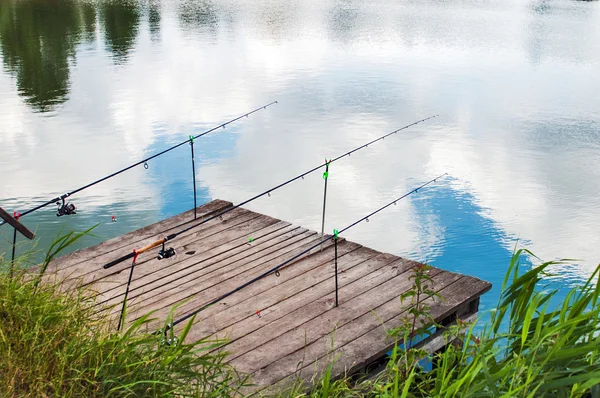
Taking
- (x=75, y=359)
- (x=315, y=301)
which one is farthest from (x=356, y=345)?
(x=75, y=359)

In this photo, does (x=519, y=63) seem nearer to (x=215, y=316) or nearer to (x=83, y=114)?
(x=83, y=114)

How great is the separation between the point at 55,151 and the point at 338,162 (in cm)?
537

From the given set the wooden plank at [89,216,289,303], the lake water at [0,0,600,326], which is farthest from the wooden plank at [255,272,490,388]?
the lake water at [0,0,600,326]

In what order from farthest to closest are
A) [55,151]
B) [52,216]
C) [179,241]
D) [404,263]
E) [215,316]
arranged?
[55,151] → [52,216] → [179,241] → [404,263] → [215,316]

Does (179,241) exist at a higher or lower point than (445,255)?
higher

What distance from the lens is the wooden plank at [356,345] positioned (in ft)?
15.3

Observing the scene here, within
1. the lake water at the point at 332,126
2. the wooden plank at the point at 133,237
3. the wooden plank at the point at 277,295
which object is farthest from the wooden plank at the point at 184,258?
the lake water at the point at 332,126

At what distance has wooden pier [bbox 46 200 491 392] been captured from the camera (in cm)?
493

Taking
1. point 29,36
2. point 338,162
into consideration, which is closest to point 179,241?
point 338,162

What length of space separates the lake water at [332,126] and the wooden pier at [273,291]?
2.46 meters

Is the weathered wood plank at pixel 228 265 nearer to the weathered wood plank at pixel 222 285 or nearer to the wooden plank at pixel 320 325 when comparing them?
the weathered wood plank at pixel 222 285

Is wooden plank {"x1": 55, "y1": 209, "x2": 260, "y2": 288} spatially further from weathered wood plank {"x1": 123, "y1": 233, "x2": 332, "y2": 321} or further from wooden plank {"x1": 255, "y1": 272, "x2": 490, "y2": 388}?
wooden plank {"x1": 255, "y1": 272, "x2": 490, "y2": 388}

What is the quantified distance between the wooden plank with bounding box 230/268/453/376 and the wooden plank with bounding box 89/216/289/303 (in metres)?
1.31

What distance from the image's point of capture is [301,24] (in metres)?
28.9
